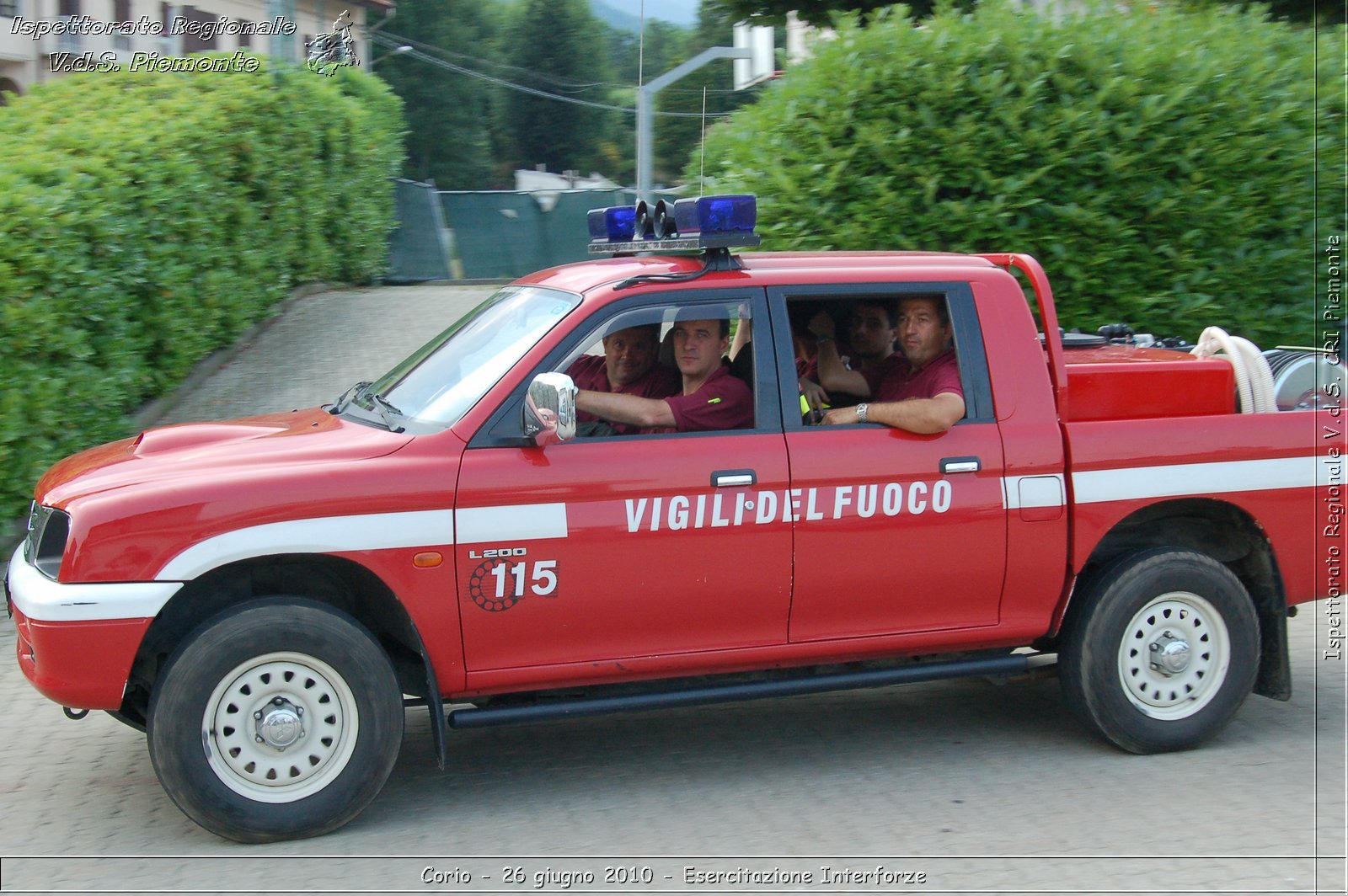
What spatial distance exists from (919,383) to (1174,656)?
58.9 inches

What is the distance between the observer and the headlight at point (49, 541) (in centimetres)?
440

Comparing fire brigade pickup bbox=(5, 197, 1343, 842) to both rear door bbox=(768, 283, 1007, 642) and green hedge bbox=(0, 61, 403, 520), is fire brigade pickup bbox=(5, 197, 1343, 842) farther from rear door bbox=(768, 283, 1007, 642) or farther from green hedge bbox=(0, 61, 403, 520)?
green hedge bbox=(0, 61, 403, 520)

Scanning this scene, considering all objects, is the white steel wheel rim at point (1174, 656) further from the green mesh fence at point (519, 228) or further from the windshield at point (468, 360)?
the green mesh fence at point (519, 228)

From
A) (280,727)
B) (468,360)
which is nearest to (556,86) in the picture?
(468,360)

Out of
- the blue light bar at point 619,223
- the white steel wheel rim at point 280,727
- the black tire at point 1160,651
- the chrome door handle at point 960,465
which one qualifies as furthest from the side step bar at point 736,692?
the blue light bar at point 619,223

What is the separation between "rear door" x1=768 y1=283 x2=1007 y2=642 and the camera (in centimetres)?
481

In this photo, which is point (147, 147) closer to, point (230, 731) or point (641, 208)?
point (641, 208)

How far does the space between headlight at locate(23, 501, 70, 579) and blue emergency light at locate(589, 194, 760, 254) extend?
91.6 inches

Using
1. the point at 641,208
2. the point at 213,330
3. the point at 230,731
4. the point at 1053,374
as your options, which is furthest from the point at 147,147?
the point at 1053,374

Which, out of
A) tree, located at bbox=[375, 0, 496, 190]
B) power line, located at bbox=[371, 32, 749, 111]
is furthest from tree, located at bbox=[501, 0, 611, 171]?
tree, located at bbox=[375, 0, 496, 190]

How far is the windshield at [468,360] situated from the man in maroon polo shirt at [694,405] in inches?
12.7

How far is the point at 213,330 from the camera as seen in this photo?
11.2 meters

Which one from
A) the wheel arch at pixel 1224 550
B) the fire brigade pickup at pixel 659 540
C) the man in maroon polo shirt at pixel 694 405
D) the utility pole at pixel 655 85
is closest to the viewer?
the fire brigade pickup at pixel 659 540

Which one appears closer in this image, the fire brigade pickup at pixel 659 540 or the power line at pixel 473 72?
the fire brigade pickup at pixel 659 540
